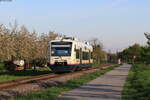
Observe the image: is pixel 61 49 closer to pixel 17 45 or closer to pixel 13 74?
pixel 13 74

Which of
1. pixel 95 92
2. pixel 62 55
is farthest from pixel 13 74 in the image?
pixel 95 92

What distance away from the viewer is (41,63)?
5416 centimetres

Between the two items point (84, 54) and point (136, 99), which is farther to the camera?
point (84, 54)

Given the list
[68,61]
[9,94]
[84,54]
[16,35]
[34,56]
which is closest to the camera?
[9,94]

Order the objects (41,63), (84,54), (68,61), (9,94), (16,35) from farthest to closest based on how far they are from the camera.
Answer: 1. (41,63)
2. (16,35)
3. (84,54)
4. (68,61)
5. (9,94)

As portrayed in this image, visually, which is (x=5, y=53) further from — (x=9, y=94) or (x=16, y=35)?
(x=9, y=94)

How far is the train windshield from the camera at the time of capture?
108ft

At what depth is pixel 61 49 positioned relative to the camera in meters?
33.1

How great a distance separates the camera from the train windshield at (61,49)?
32812mm

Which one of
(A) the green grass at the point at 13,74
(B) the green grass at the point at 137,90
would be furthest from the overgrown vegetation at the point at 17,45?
(B) the green grass at the point at 137,90

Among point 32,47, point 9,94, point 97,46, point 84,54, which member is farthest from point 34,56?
point 97,46

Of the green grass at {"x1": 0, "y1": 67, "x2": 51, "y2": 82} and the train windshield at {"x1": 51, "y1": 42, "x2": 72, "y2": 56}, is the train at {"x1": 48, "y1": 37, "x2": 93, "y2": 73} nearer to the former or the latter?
the train windshield at {"x1": 51, "y1": 42, "x2": 72, "y2": 56}

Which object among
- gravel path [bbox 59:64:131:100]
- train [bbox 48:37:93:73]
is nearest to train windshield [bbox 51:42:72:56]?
train [bbox 48:37:93:73]

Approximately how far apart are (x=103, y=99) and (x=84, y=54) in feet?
84.1
